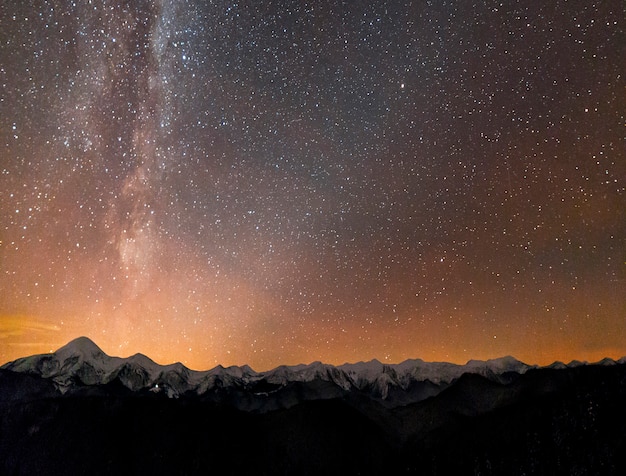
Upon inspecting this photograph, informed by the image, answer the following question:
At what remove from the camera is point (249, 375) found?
8.64 feet

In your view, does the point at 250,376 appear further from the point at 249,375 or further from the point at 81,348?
the point at 81,348

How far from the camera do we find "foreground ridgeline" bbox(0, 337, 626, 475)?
7.73ft

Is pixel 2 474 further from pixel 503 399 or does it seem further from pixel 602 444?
pixel 602 444

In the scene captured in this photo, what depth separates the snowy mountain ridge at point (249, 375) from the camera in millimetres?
2352

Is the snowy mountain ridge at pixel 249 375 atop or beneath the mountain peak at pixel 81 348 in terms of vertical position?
beneath

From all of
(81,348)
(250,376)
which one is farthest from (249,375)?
(81,348)

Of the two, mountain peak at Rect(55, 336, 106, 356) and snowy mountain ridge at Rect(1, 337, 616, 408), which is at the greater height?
mountain peak at Rect(55, 336, 106, 356)

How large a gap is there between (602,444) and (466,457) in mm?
1321

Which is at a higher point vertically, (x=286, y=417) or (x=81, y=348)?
(x=81, y=348)

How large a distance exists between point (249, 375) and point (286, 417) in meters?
0.35

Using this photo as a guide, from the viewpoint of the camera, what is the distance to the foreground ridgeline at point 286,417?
2.36m

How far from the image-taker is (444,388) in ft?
8.87

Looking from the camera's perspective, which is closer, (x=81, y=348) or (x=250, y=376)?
(x=81, y=348)

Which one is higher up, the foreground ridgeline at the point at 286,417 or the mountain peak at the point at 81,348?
the mountain peak at the point at 81,348
